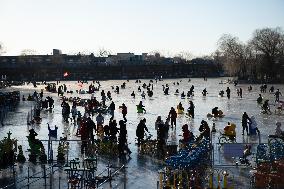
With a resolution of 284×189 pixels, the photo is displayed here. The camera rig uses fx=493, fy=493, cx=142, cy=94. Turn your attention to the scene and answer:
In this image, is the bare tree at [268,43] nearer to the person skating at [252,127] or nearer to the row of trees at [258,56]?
the row of trees at [258,56]

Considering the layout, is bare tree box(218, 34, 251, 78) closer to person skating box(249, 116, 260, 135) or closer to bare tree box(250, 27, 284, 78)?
bare tree box(250, 27, 284, 78)

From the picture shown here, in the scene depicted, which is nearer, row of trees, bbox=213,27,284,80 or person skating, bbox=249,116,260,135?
person skating, bbox=249,116,260,135

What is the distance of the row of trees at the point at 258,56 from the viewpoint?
359ft

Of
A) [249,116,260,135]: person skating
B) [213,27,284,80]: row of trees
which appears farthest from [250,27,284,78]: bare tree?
[249,116,260,135]: person skating

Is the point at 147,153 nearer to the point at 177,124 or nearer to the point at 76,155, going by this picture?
Answer: the point at 76,155

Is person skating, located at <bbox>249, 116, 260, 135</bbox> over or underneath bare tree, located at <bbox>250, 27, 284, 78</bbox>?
underneath

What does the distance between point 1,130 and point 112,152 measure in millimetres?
11295

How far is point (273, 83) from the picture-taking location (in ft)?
318

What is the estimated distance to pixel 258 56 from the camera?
116 metres

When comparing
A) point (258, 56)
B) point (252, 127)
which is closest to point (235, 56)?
point (258, 56)

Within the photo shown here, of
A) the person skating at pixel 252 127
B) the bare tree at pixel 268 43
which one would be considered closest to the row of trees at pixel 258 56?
the bare tree at pixel 268 43

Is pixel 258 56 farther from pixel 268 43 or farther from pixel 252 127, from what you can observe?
pixel 252 127

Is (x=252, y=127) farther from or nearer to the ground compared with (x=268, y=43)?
nearer to the ground

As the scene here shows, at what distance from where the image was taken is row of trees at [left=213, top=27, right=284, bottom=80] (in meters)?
110
